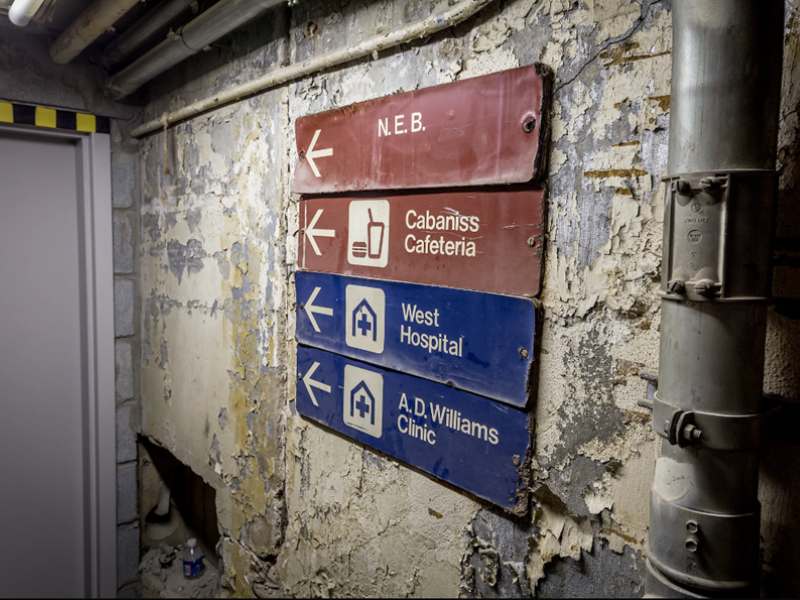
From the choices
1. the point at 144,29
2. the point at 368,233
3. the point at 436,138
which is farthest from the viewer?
the point at 144,29

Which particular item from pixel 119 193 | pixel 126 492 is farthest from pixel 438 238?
pixel 126 492

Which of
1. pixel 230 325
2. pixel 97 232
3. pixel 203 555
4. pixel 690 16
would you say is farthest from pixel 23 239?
pixel 690 16

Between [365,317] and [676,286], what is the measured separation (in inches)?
28.5

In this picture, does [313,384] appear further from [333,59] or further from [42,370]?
[42,370]

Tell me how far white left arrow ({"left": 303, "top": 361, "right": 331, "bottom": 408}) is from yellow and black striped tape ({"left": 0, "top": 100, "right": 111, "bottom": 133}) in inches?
65.9

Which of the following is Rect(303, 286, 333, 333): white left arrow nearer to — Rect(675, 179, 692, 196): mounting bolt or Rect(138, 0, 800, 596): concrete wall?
Rect(138, 0, 800, 596): concrete wall

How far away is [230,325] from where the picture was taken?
6.15ft

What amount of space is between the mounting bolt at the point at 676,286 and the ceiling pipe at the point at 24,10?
1.73 metres

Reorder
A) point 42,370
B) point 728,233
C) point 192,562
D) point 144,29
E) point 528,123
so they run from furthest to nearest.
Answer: point 192,562 < point 42,370 < point 144,29 < point 528,123 < point 728,233

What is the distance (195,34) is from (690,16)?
4.88 feet

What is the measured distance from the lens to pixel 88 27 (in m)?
1.81

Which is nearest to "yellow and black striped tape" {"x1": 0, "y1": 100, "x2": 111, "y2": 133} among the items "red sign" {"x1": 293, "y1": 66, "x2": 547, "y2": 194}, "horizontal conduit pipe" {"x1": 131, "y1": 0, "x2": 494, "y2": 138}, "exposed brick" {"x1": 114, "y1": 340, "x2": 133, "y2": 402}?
"horizontal conduit pipe" {"x1": 131, "y1": 0, "x2": 494, "y2": 138}

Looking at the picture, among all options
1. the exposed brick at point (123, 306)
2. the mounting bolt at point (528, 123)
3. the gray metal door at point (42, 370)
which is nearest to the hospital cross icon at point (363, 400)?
the mounting bolt at point (528, 123)

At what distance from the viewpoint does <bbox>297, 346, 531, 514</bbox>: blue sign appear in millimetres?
1009
